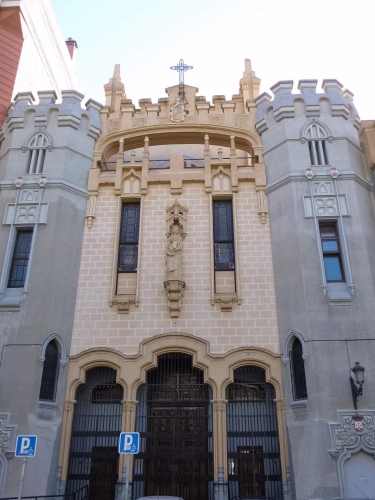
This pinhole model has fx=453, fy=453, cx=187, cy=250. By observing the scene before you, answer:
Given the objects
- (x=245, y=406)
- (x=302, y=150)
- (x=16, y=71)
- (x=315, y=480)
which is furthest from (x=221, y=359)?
(x=16, y=71)

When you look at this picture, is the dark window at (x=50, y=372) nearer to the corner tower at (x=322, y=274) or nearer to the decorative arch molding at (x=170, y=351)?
the decorative arch molding at (x=170, y=351)

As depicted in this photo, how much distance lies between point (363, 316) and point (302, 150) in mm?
6216

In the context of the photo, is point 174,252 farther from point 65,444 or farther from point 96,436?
point 65,444

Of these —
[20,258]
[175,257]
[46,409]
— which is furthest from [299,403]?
[20,258]

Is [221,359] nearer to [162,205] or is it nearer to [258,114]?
[162,205]

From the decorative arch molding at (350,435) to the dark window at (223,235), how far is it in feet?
18.6

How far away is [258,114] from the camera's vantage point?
1764cm

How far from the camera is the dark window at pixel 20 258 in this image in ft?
47.7

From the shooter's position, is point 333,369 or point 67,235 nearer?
point 333,369

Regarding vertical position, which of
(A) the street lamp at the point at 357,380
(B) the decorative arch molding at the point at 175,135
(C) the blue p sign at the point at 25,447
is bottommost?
(C) the blue p sign at the point at 25,447

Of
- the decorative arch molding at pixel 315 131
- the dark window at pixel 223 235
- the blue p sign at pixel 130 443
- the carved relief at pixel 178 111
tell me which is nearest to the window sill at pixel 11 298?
the blue p sign at pixel 130 443

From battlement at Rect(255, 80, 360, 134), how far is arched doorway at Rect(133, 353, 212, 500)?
9.44m

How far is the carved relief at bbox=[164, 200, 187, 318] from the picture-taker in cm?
1407

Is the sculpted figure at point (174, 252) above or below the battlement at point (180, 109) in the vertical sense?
below
